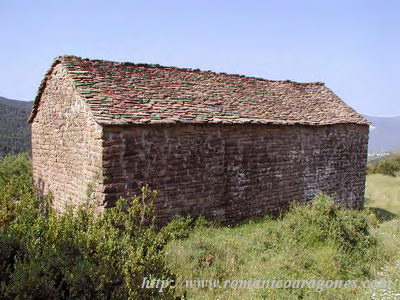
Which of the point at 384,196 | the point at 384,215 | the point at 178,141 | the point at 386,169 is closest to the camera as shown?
the point at 178,141

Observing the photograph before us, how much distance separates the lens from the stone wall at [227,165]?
7934mm

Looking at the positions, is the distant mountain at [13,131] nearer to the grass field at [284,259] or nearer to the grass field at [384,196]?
the grass field at [384,196]

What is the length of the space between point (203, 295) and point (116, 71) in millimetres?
6744

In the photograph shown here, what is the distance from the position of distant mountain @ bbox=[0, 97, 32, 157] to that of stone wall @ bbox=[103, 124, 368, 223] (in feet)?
99.8

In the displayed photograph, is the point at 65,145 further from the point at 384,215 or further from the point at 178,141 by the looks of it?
the point at 384,215

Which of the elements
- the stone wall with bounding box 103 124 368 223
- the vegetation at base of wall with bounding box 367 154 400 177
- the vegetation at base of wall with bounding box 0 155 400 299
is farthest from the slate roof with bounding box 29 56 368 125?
the vegetation at base of wall with bounding box 367 154 400 177

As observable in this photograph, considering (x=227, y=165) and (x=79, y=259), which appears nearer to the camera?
(x=79, y=259)

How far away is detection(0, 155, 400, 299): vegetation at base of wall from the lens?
11.8ft

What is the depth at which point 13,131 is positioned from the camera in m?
42.2

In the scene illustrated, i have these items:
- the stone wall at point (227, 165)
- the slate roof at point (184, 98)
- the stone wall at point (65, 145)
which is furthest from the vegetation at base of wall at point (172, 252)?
the slate roof at point (184, 98)

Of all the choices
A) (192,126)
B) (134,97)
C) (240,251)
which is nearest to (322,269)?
(240,251)

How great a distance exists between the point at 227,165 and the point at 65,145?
4.16m

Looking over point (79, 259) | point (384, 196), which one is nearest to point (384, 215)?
point (384, 196)

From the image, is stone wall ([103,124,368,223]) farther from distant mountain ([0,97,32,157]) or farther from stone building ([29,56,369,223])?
distant mountain ([0,97,32,157])
